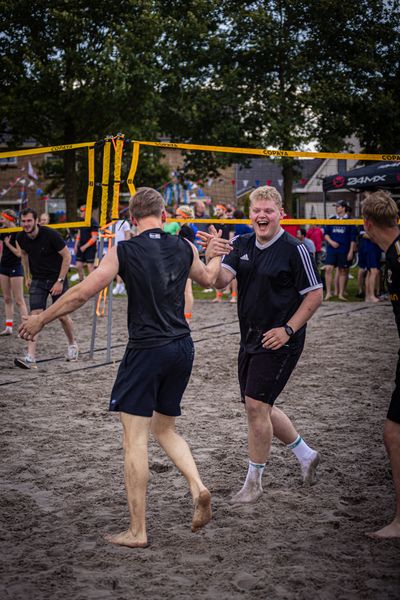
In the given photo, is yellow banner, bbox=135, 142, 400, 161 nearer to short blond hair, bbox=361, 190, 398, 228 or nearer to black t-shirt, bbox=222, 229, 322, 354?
black t-shirt, bbox=222, 229, 322, 354

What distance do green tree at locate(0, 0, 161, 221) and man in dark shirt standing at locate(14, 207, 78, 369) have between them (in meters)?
13.2

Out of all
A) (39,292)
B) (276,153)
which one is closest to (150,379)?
(39,292)

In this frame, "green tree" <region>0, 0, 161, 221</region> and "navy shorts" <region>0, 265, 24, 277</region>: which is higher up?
"green tree" <region>0, 0, 161, 221</region>

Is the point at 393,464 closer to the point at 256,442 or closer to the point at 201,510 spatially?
the point at 256,442

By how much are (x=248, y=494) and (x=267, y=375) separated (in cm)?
77

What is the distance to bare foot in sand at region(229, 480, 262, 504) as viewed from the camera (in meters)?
3.58

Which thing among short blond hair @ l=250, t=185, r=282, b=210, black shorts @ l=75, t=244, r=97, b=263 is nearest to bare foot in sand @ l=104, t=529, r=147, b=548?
short blond hair @ l=250, t=185, r=282, b=210

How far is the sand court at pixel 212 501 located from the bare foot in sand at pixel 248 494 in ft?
0.17

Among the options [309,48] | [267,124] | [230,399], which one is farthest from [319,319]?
[309,48]

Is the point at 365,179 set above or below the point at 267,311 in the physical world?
above

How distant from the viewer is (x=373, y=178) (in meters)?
13.8

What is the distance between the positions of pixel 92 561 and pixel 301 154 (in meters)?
6.40

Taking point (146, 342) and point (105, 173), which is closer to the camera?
point (146, 342)

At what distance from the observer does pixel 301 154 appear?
794 centimetres
